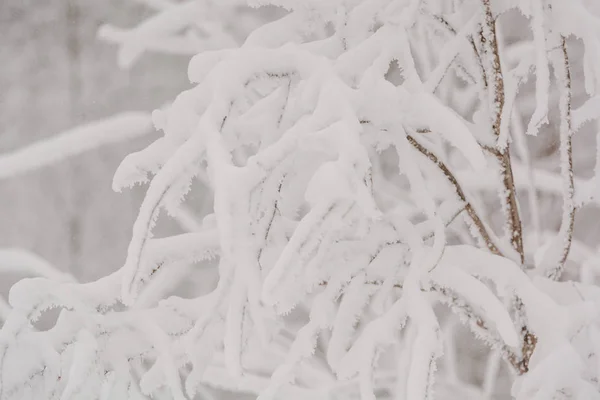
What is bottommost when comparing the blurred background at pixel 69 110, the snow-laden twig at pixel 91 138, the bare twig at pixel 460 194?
the bare twig at pixel 460 194

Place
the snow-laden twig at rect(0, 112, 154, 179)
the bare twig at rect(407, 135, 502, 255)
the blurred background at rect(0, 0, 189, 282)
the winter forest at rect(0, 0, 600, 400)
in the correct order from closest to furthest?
the winter forest at rect(0, 0, 600, 400), the bare twig at rect(407, 135, 502, 255), the snow-laden twig at rect(0, 112, 154, 179), the blurred background at rect(0, 0, 189, 282)

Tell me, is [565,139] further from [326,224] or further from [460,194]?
[326,224]

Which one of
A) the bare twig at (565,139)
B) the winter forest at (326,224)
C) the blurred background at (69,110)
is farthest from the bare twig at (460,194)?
the blurred background at (69,110)

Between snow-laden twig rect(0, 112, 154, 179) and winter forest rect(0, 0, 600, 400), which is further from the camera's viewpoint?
snow-laden twig rect(0, 112, 154, 179)

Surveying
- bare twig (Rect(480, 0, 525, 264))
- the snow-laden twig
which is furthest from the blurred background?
bare twig (Rect(480, 0, 525, 264))

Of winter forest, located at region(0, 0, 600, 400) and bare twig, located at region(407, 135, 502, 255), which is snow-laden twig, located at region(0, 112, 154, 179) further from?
bare twig, located at region(407, 135, 502, 255)

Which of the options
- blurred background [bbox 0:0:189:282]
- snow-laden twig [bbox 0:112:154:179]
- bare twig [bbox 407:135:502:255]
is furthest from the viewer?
blurred background [bbox 0:0:189:282]

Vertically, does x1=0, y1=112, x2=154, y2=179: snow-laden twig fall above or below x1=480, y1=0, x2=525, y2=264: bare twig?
above

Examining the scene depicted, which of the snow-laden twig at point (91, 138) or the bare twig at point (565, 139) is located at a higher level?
the snow-laden twig at point (91, 138)

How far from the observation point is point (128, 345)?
100cm

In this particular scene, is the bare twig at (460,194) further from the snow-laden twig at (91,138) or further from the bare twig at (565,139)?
the snow-laden twig at (91,138)

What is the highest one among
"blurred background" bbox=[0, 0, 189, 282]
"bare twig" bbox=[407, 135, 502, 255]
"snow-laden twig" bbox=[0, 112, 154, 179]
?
"blurred background" bbox=[0, 0, 189, 282]

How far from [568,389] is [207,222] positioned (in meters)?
0.62

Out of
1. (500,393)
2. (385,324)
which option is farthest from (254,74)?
(500,393)
